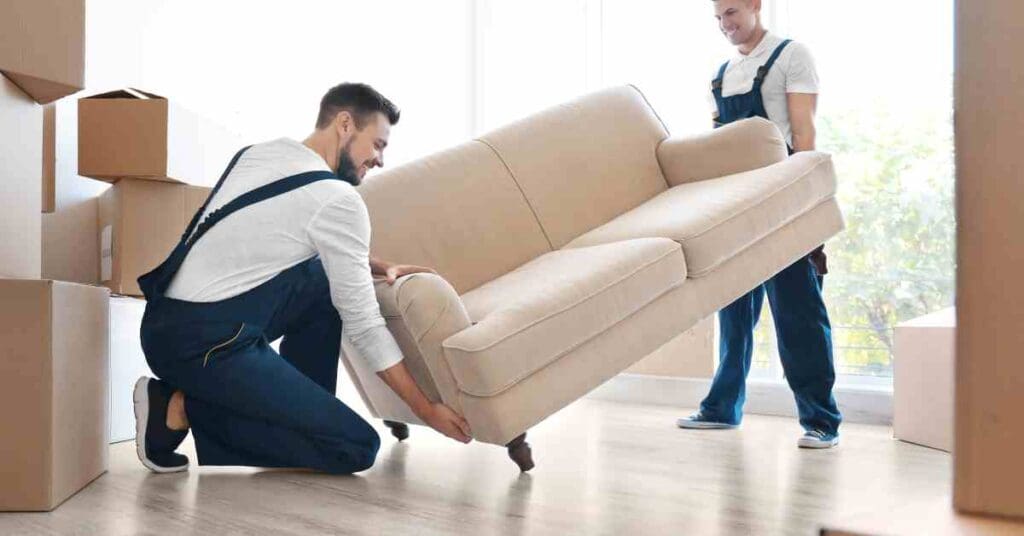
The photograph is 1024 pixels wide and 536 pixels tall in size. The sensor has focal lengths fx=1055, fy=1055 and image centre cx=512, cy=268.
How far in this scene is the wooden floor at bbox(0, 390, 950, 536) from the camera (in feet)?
5.85

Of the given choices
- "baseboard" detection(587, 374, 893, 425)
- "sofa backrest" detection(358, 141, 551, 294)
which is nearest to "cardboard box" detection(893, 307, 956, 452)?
"baseboard" detection(587, 374, 893, 425)

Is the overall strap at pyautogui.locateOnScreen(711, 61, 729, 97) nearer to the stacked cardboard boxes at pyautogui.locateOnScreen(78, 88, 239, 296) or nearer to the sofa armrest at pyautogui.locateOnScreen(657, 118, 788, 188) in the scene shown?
the sofa armrest at pyautogui.locateOnScreen(657, 118, 788, 188)

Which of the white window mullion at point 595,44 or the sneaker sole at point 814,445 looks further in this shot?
the white window mullion at point 595,44

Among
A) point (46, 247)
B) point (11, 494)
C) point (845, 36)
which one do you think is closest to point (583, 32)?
point (845, 36)

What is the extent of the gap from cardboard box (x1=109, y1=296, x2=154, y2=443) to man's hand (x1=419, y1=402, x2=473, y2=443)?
108 cm

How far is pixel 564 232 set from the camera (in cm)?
306

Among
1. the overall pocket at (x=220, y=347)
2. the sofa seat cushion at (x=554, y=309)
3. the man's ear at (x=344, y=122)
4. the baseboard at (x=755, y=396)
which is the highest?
the man's ear at (x=344, y=122)

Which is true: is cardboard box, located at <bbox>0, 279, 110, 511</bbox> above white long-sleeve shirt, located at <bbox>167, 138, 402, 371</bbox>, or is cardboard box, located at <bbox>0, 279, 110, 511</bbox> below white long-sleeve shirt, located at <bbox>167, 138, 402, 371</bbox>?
below

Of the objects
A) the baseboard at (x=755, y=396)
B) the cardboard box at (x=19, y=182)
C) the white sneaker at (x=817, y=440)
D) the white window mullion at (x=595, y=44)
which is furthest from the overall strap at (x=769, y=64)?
the white window mullion at (x=595, y=44)

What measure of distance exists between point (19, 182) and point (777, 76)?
1925 mm

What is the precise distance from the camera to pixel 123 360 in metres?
2.93

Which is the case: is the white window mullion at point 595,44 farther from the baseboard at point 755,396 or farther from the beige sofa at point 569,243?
the beige sofa at point 569,243

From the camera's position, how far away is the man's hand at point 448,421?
86.1 inches

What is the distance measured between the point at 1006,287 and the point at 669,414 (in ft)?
10.7
